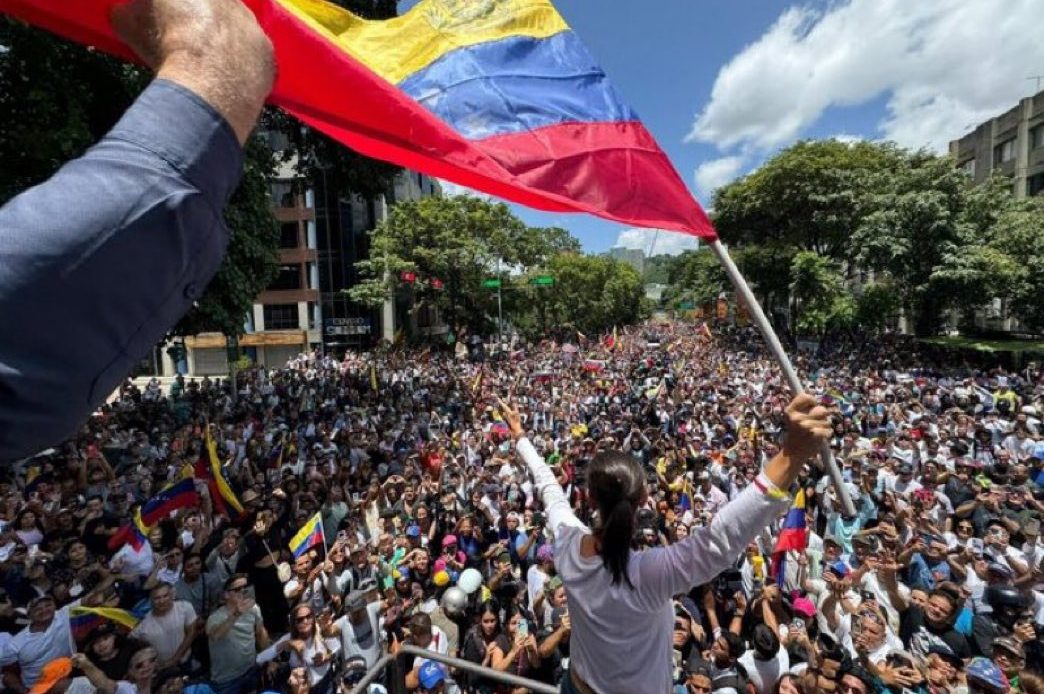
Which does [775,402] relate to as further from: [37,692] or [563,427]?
[37,692]

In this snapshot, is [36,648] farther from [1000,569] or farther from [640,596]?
[1000,569]

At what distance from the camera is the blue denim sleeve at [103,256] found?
1.80 ft

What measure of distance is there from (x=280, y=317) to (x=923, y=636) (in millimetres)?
39894

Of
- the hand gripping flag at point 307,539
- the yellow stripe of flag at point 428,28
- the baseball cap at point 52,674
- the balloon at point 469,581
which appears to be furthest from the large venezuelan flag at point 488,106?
the hand gripping flag at point 307,539

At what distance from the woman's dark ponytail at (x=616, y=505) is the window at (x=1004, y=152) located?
4370 centimetres

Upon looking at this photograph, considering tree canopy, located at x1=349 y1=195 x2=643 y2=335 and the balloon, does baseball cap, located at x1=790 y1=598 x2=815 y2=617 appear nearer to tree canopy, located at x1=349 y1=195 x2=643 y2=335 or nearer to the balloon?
the balloon

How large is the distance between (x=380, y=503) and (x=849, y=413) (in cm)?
1107

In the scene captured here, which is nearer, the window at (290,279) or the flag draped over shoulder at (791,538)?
the flag draped over shoulder at (791,538)

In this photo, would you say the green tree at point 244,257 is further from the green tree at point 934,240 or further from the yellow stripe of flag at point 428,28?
the green tree at point 934,240

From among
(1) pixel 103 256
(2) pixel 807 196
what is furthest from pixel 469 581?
(2) pixel 807 196

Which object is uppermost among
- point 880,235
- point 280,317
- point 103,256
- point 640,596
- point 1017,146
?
point 1017,146

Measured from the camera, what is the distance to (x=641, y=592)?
1.82 m

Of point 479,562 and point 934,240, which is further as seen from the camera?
point 934,240

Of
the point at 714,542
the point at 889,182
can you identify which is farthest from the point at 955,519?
the point at 889,182
